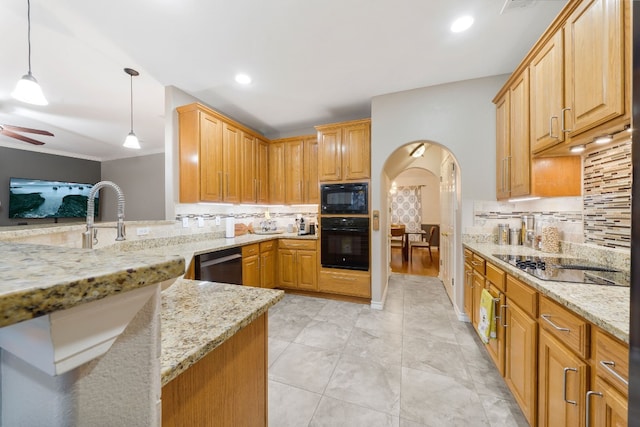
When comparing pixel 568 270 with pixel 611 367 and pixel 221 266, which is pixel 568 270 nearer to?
pixel 611 367

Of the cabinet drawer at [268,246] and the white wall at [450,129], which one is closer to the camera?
the white wall at [450,129]

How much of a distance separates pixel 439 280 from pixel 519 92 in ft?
10.1

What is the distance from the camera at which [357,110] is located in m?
3.47

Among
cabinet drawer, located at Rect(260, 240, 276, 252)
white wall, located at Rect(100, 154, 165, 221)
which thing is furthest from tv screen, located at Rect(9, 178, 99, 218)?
cabinet drawer, located at Rect(260, 240, 276, 252)

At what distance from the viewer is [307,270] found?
3.41 metres

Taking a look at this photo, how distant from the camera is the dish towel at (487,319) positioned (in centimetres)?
172

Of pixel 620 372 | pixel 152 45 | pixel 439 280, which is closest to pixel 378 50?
pixel 152 45

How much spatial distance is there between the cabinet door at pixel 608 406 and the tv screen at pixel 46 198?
7.62 m

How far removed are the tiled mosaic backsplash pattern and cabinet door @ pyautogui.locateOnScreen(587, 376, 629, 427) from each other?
42.7 inches

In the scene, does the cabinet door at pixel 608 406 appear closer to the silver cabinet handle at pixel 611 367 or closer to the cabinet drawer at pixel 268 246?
the silver cabinet handle at pixel 611 367

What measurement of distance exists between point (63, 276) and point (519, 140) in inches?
109

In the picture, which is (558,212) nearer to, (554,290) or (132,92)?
(554,290)

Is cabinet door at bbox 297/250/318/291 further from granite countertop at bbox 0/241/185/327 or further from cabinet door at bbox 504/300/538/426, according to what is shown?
granite countertop at bbox 0/241/185/327

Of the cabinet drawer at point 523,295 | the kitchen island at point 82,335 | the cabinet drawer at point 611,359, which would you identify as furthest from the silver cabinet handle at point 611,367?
the kitchen island at point 82,335
